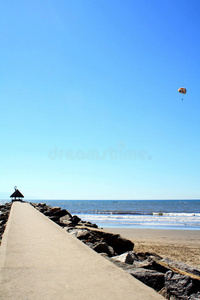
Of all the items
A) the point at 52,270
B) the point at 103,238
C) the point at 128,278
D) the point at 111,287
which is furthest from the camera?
the point at 103,238

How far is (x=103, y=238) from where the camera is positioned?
8906 millimetres

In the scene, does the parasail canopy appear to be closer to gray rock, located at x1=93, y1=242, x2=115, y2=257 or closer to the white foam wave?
gray rock, located at x1=93, y1=242, x2=115, y2=257

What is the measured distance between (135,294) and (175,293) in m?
0.94

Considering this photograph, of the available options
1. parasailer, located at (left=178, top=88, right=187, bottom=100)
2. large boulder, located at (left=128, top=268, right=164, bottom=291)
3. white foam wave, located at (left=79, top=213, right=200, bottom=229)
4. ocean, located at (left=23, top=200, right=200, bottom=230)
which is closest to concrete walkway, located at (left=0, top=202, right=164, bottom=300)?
large boulder, located at (left=128, top=268, right=164, bottom=291)

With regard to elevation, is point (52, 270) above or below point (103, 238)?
above

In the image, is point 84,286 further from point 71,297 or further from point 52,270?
point 52,270

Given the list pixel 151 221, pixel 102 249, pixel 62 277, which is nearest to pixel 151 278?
pixel 62 277

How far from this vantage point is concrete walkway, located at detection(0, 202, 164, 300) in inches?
115

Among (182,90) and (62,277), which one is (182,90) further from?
(62,277)

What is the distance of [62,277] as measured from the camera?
3510 mm

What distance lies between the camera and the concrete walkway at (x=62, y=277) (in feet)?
9.57

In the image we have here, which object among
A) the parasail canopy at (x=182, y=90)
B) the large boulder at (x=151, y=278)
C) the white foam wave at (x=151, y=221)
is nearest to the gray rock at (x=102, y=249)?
the large boulder at (x=151, y=278)

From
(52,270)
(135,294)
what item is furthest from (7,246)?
(135,294)

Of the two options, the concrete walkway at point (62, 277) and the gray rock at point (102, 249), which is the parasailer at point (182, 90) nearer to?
the gray rock at point (102, 249)
